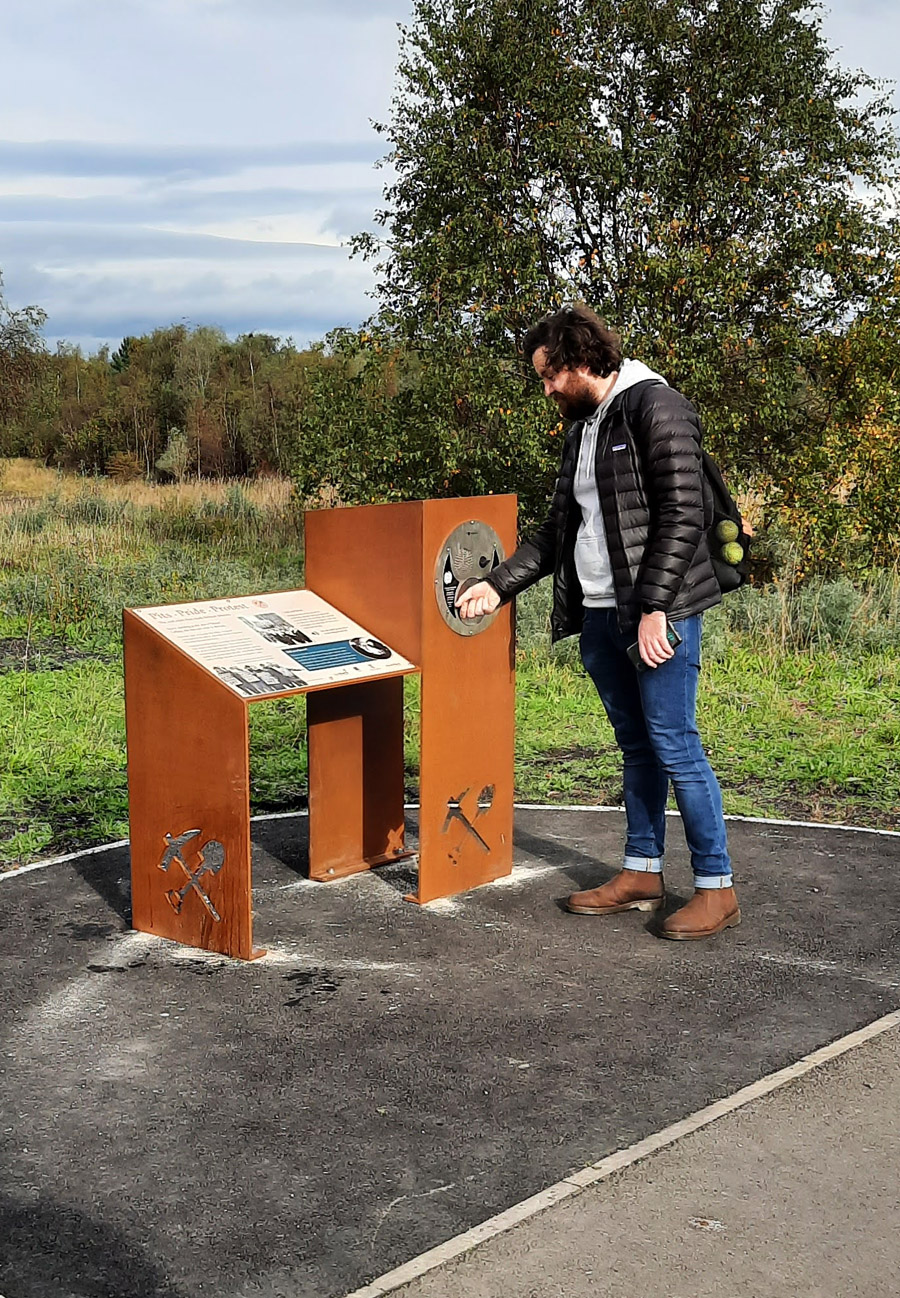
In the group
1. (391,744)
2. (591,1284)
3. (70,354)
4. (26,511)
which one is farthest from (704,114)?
(70,354)

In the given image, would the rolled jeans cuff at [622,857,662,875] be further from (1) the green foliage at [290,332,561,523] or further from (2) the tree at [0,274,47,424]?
(2) the tree at [0,274,47,424]

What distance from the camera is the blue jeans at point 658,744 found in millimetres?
4586

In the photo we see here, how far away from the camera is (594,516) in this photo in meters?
4.68

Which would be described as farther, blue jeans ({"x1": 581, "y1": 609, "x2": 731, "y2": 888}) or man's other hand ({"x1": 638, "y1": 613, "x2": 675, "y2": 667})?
blue jeans ({"x1": 581, "y1": 609, "x2": 731, "y2": 888})

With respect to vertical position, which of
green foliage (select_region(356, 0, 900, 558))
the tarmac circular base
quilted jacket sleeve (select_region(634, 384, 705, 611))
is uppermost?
green foliage (select_region(356, 0, 900, 558))

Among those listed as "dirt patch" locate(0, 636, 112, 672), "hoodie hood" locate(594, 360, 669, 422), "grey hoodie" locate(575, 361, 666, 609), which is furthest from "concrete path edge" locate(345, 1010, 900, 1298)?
"dirt patch" locate(0, 636, 112, 672)

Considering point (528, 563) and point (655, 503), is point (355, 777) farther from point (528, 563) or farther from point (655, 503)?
point (655, 503)

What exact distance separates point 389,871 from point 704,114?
963 cm

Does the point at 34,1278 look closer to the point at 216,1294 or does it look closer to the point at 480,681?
the point at 216,1294

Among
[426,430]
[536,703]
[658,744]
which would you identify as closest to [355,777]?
[658,744]

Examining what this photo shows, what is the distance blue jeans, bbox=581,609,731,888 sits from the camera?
4.59m

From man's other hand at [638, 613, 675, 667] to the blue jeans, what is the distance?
0.08m

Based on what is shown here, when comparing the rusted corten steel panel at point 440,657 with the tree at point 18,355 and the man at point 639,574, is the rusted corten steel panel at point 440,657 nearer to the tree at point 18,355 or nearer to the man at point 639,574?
the man at point 639,574

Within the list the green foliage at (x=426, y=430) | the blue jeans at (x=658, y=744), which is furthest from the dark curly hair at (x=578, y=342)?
the green foliage at (x=426, y=430)
